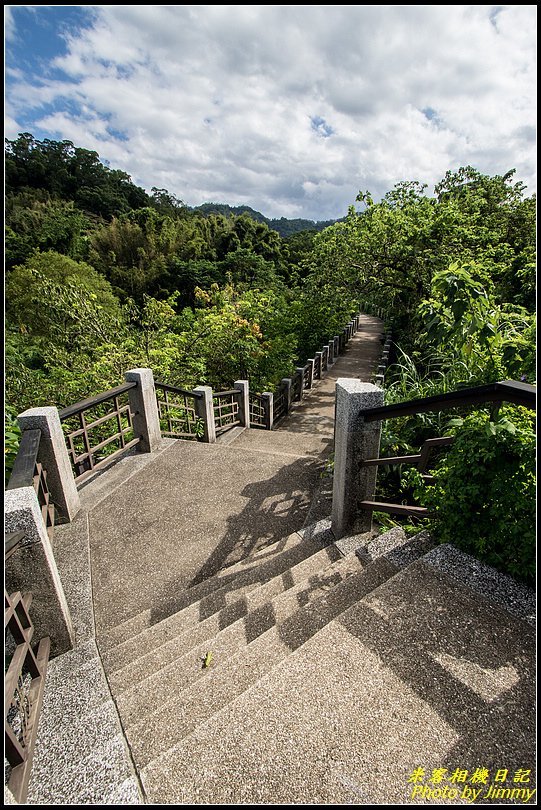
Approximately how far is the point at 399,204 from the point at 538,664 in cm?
1198

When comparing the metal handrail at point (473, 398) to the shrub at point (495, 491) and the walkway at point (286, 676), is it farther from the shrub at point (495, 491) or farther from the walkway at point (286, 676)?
the walkway at point (286, 676)

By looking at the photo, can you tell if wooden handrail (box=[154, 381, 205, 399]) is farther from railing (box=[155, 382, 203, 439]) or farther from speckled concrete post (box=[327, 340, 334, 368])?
speckled concrete post (box=[327, 340, 334, 368])

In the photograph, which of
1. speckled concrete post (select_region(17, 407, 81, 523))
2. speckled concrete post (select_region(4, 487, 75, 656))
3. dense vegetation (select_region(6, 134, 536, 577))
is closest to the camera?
speckled concrete post (select_region(4, 487, 75, 656))

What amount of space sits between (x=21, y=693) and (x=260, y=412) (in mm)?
8009

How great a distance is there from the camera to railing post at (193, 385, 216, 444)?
6.33 m

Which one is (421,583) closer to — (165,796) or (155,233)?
(165,796)

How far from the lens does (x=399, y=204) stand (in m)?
10.8

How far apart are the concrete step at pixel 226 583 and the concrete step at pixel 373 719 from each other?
4.04 feet

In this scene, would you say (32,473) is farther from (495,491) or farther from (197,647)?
(495,491)

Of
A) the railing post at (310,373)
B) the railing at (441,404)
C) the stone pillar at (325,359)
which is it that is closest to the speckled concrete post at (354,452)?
the railing at (441,404)

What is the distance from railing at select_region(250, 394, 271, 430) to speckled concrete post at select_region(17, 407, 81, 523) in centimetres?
555

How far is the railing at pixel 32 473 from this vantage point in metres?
2.45

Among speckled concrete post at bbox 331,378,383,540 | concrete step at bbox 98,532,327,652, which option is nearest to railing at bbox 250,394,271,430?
concrete step at bbox 98,532,327,652

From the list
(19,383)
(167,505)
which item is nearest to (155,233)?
(19,383)
